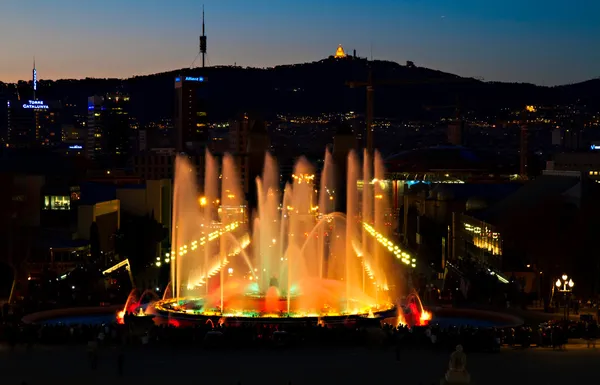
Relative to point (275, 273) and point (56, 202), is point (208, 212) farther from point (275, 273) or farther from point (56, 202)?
point (275, 273)

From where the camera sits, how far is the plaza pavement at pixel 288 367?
68.4 feet

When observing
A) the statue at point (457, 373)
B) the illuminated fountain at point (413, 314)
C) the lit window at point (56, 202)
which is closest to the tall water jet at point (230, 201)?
A: the lit window at point (56, 202)

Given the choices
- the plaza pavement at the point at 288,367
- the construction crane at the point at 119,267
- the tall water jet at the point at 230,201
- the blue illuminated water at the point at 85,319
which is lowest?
the tall water jet at the point at 230,201

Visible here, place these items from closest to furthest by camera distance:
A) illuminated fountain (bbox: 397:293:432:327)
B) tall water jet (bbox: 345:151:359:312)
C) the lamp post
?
illuminated fountain (bbox: 397:293:432:327), the lamp post, tall water jet (bbox: 345:151:359:312)

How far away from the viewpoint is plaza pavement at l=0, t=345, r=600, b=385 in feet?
68.4

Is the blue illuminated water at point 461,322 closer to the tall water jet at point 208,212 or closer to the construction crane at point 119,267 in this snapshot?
the tall water jet at point 208,212

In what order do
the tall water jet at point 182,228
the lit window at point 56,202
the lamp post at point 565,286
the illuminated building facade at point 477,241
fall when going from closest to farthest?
the lamp post at point 565,286, the tall water jet at point 182,228, the illuminated building facade at point 477,241, the lit window at point 56,202

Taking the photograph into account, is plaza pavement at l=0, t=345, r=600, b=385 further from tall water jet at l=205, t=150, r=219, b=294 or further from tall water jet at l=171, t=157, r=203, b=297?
tall water jet at l=205, t=150, r=219, b=294

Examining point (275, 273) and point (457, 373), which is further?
point (275, 273)

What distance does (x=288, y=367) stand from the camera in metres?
22.3

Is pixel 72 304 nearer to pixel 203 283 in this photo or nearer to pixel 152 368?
pixel 203 283

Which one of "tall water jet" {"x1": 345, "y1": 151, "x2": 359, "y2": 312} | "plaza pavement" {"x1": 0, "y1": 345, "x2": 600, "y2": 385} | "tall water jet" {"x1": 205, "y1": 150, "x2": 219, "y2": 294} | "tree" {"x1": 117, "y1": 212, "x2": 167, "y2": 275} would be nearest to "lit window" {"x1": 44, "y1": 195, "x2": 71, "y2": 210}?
"tree" {"x1": 117, "y1": 212, "x2": 167, "y2": 275}

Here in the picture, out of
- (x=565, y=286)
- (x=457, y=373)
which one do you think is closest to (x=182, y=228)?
(x=565, y=286)

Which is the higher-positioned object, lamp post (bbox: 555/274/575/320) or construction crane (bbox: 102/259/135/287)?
lamp post (bbox: 555/274/575/320)
